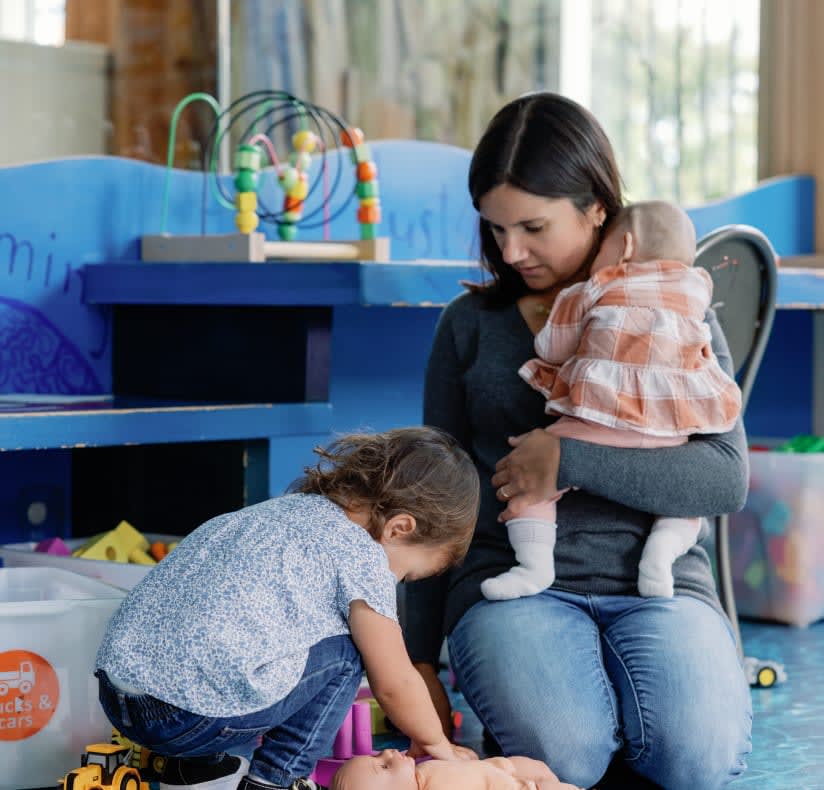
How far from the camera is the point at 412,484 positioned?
5.00 ft

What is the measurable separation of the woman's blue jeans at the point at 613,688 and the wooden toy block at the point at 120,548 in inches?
30.6

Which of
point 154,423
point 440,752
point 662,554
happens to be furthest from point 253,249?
point 440,752

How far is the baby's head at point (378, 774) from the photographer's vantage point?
148 centimetres

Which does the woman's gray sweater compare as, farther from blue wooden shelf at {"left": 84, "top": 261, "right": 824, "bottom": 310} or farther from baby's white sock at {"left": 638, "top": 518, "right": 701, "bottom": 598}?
blue wooden shelf at {"left": 84, "top": 261, "right": 824, "bottom": 310}

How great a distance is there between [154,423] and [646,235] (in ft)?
2.77

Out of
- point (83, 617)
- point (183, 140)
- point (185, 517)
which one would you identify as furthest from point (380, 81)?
point (83, 617)

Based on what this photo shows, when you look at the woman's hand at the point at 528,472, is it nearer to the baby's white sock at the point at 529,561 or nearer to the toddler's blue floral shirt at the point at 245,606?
the baby's white sock at the point at 529,561

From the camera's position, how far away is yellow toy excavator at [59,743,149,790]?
151 cm

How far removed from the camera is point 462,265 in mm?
2289

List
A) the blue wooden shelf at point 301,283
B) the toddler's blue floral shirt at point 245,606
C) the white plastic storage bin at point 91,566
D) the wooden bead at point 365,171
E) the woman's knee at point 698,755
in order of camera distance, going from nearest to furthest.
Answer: the toddler's blue floral shirt at point 245,606
the woman's knee at point 698,755
the white plastic storage bin at point 91,566
the blue wooden shelf at point 301,283
the wooden bead at point 365,171

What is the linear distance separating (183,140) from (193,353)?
669mm

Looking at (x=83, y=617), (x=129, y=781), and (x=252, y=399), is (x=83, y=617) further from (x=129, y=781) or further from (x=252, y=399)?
(x=252, y=399)

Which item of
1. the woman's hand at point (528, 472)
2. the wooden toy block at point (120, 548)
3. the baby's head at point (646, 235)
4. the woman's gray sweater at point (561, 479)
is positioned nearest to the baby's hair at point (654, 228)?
the baby's head at point (646, 235)

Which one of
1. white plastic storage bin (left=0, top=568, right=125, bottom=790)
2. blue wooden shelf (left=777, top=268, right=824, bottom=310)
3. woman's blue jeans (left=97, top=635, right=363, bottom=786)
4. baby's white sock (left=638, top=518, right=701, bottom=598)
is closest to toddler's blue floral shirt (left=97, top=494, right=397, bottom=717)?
woman's blue jeans (left=97, top=635, right=363, bottom=786)
